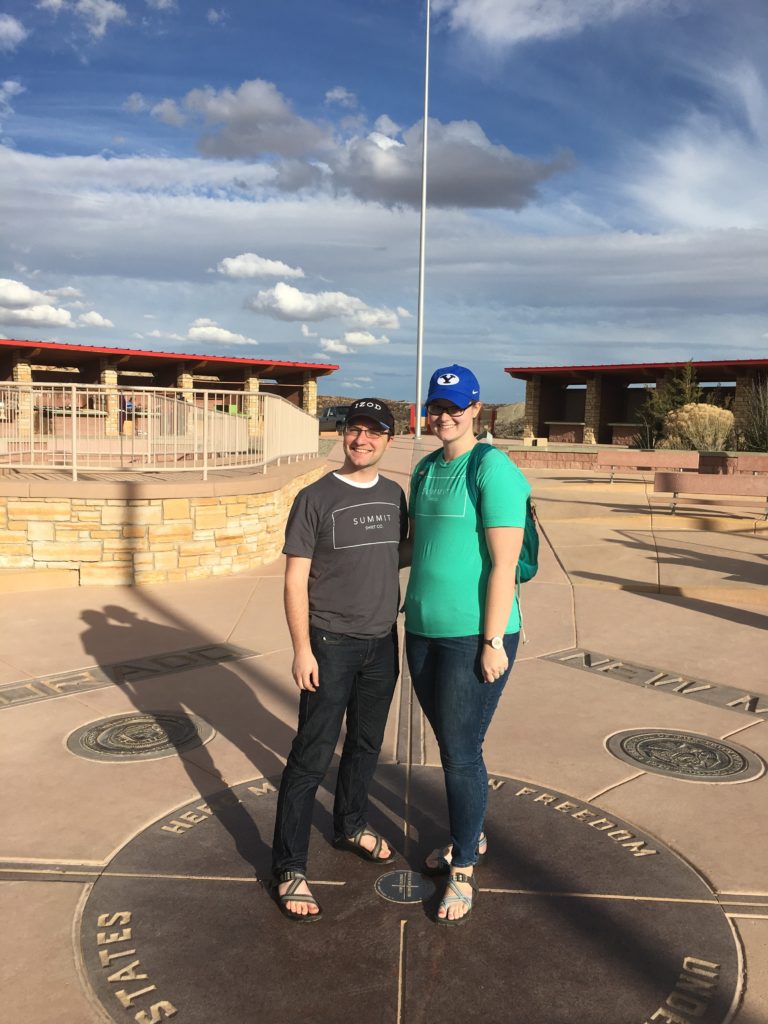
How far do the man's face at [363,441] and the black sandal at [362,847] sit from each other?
143cm

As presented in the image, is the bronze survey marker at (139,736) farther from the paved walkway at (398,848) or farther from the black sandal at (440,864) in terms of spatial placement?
the black sandal at (440,864)

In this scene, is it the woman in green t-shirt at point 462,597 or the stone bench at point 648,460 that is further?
the stone bench at point 648,460

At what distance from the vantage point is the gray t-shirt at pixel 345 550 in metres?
2.80

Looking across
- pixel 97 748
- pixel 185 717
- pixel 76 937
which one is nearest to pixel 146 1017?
pixel 76 937

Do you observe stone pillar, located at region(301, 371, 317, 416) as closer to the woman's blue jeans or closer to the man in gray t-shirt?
the man in gray t-shirt

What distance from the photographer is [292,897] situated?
107 inches

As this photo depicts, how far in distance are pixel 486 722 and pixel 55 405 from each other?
7.78m

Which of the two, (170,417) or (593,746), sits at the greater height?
(170,417)

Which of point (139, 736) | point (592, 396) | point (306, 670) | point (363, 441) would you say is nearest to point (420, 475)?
point (363, 441)

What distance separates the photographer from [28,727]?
174 inches

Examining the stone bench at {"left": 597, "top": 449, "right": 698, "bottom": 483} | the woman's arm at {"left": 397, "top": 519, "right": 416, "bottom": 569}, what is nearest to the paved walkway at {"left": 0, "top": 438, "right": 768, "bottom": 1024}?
the woman's arm at {"left": 397, "top": 519, "right": 416, "bottom": 569}

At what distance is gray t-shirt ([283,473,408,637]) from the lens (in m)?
2.80

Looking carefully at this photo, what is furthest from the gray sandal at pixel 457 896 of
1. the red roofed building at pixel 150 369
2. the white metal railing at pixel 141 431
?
the red roofed building at pixel 150 369

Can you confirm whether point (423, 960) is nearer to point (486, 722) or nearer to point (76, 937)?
point (486, 722)
